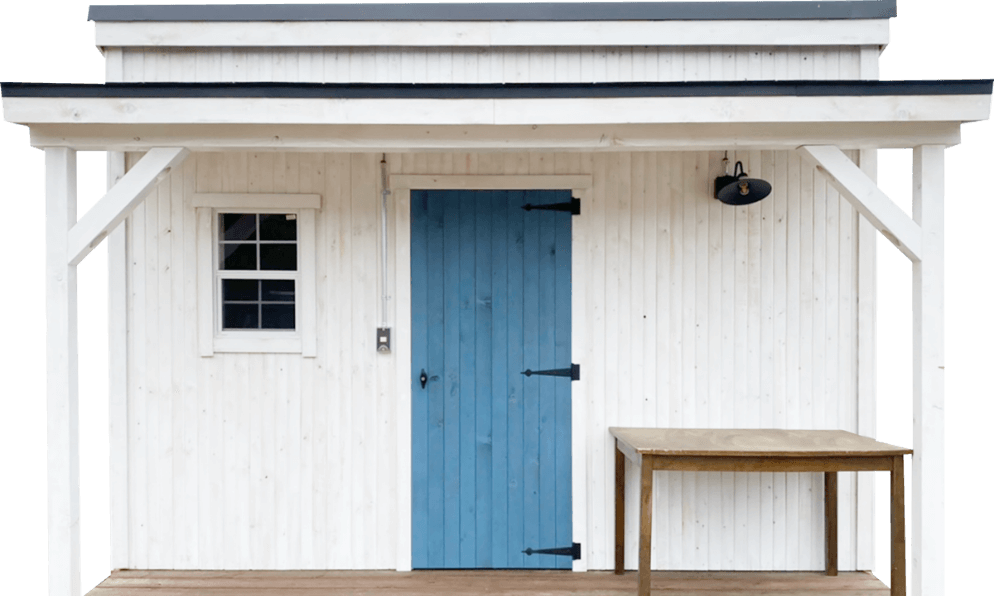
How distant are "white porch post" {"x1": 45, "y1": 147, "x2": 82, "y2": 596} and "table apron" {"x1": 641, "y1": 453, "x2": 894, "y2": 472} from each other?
2602mm

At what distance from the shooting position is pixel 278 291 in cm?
436

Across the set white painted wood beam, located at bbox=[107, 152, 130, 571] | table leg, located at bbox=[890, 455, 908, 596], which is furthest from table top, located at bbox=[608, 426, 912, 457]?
white painted wood beam, located at bbox=[107, 152, 130, 571]

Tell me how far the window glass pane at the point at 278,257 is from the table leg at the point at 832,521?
3.18 metres

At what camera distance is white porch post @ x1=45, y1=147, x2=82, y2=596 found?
3447mm

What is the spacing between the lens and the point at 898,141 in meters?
3.48

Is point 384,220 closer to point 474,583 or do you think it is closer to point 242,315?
point 242,315

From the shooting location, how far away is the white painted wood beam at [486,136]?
11.3ft

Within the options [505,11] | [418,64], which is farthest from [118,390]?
[505,11]

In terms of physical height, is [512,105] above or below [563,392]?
above

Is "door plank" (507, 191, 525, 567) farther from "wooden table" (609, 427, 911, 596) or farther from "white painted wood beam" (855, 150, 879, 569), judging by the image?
"white painted wood beam" (855, 150, 879, 569)

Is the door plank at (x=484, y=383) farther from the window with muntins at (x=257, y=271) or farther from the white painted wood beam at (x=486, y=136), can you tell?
the window with muntins at (x=257, y=271)

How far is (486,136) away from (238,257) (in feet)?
5.63

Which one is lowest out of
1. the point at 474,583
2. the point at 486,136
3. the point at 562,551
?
the point at 474,583

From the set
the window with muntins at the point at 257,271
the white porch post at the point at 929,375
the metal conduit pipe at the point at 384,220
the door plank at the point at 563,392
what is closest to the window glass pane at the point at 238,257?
the window with muntins at the point at 257,271
